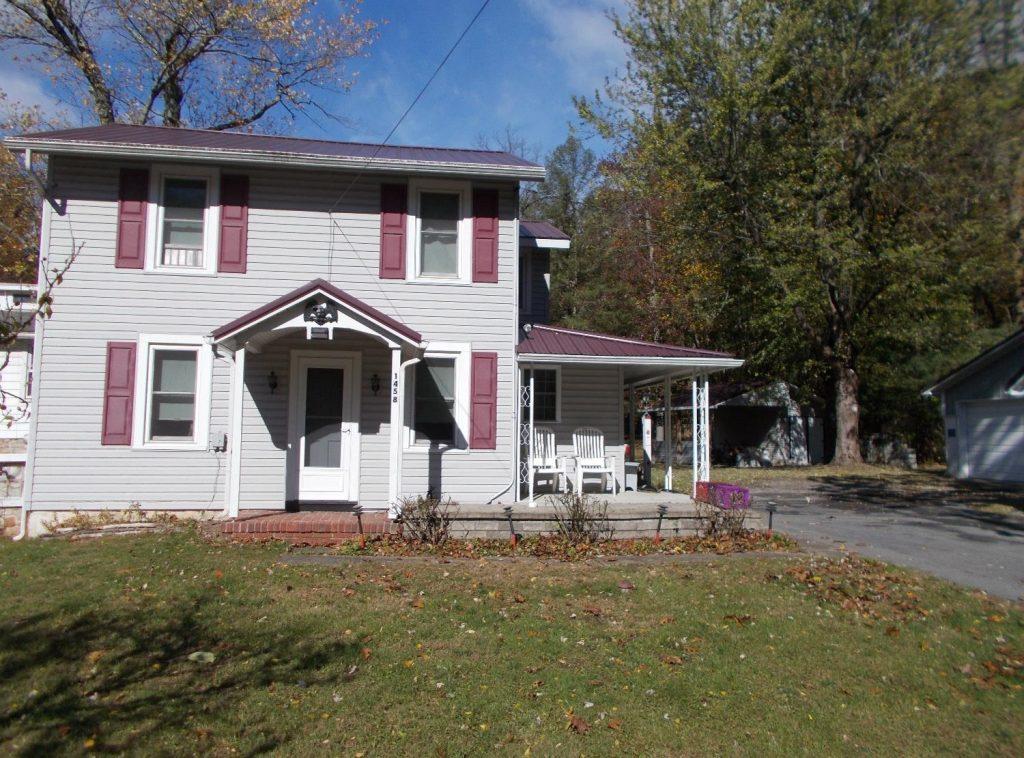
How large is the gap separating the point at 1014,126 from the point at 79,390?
11144 millimetres

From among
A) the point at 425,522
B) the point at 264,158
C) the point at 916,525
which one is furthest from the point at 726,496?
the point at 264,158

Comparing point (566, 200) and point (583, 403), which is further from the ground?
point (566, 200)

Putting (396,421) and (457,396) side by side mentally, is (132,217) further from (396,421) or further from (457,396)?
(457,396)

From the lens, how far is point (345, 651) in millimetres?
5359

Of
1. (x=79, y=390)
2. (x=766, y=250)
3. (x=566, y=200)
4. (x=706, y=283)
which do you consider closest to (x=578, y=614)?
(x=79, y=390)

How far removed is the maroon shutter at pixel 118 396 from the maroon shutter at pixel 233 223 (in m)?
1.86

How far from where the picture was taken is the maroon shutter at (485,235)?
37.1 ft

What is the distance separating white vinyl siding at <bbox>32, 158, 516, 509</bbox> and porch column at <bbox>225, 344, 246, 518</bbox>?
0.92 metres

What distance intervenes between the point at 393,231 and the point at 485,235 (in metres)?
1.40

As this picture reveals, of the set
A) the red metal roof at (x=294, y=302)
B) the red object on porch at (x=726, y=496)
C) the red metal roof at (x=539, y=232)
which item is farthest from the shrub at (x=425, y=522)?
the red metal roof at (x=539, y=232)

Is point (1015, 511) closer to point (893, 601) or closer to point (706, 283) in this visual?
point (893, 601)

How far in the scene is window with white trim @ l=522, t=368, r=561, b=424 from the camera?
1228 cm

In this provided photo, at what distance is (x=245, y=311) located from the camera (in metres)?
10.8

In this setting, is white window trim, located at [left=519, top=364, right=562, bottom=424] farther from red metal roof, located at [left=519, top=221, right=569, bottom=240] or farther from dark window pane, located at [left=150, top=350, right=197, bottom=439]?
dark window pane, located at [left=150, top=350, right=197, bottom=439]
